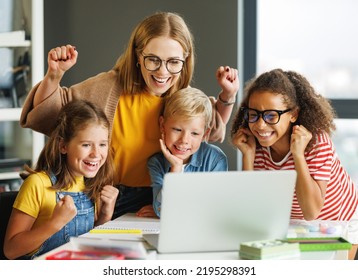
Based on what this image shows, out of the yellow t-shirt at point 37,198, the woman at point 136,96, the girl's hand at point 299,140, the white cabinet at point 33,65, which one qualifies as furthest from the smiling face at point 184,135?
the white cabinet at point 33,65

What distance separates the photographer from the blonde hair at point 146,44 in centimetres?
237

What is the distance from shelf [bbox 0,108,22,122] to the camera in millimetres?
3543

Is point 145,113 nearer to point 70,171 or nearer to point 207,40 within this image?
Answer: point 70,171

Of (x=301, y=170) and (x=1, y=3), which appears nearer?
(x=301, y=170)

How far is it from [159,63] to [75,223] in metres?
0.61

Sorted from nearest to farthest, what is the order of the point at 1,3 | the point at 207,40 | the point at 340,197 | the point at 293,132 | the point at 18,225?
the point at 18,225 < the point at 293,132 < the point at 340,197 < the point at 1,3 < the point at 207,40

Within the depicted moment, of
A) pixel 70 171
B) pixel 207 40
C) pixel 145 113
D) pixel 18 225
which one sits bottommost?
pixel 18 225

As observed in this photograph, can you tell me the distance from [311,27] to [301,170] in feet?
6.26

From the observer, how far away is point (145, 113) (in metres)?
2.40

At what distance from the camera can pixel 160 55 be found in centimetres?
234

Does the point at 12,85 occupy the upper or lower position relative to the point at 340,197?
upper

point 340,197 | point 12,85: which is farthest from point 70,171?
point 12,85
